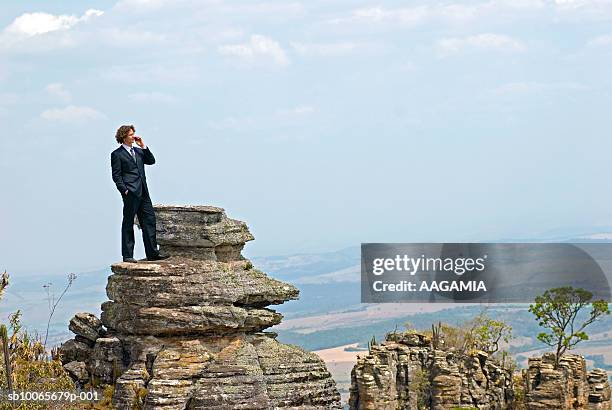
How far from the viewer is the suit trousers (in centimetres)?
3084

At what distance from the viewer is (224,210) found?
32156 mm

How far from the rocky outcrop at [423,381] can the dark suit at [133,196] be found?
47.8 meters

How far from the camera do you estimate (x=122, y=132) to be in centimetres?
3052

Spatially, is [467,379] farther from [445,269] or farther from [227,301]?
[227,301]

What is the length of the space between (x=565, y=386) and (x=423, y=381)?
878 cm

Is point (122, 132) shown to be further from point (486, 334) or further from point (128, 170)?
point (486, 334)

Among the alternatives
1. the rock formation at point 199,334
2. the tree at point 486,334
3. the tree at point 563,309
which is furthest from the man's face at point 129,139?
the tree at point 563,309

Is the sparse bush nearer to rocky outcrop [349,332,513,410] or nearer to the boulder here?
the boulder

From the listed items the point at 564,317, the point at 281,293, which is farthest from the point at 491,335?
the point at 281,293

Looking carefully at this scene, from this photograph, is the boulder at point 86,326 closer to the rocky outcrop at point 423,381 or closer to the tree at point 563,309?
the rocky outcrop at point 423,381

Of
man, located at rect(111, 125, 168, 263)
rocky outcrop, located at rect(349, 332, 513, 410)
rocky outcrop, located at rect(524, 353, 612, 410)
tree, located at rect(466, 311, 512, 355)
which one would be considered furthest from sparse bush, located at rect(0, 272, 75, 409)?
tree, located at rect(466, 311, 512, 355)

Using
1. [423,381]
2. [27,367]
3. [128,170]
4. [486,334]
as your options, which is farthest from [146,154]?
[486,334]

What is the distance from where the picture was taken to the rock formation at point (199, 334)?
29.6 metres

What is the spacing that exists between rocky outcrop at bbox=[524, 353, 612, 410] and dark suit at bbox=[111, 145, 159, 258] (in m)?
51.1
